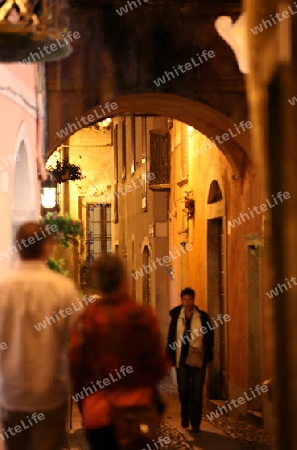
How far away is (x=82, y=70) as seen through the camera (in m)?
13.6

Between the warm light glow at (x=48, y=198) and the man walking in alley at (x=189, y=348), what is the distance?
4.35 m

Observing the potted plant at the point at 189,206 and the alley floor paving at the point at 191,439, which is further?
the potted plant at the point at 189,206

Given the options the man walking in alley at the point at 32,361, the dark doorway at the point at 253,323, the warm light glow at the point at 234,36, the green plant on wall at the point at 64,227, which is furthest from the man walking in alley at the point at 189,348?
the man walking in alley at the point at 32,361

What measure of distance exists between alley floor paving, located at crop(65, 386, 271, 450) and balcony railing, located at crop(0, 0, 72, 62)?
5056mm

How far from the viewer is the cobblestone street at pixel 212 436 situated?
40.1ft

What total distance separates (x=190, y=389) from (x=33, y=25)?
24.0ft

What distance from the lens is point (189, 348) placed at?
13719 millimetres

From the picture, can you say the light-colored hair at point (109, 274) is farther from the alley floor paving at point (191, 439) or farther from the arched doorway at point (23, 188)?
the arched doorway at point (23, 188)

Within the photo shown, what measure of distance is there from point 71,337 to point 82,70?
8173 mm

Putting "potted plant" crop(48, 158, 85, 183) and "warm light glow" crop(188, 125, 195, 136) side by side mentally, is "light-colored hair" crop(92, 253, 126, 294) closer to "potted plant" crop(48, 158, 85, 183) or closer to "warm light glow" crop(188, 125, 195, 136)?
"warm light glow" crop(188, 125, 195, 136)

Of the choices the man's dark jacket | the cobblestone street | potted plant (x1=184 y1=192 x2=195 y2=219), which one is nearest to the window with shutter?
potted plant (x1=184 y1=192 x2=195 y2=219)

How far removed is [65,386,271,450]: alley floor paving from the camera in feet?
39.8

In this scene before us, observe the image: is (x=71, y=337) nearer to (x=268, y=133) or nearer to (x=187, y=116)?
(x=268, y=133)

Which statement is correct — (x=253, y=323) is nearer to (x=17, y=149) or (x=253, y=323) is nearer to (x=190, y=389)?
(x=190, y=389)
